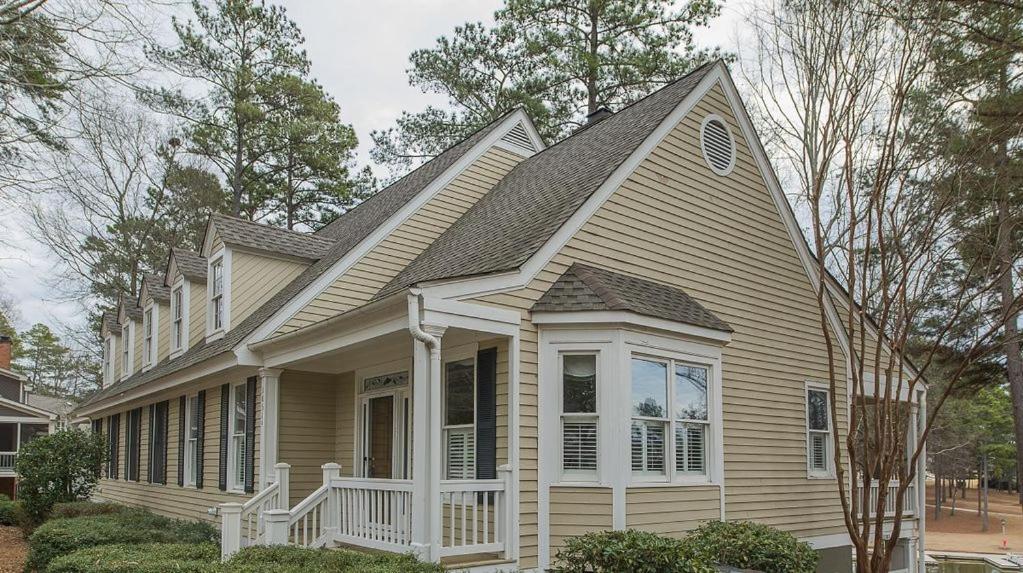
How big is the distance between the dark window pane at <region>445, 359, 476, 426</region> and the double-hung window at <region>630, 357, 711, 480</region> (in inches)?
77.1

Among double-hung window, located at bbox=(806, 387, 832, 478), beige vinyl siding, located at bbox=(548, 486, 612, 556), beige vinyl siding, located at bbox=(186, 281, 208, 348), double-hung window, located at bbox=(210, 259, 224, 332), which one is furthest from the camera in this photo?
beige vinyl siding, located at bbox=(186, 281, 208, 348)

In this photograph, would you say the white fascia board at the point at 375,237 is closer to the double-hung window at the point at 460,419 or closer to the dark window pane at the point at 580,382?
the double-hung window at the point at 460,419

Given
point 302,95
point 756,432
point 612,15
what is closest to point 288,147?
point 302,95

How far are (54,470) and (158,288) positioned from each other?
471 cm

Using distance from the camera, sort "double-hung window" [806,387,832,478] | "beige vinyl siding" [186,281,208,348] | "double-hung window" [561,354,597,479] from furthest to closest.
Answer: "beige vinyl siding" [186,281,208,348] < "double-hung window" [806,387,832,478] < "double-hung window" [561,354,597,479]

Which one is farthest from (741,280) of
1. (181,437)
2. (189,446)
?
(181,437)

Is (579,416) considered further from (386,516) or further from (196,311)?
(196,311)

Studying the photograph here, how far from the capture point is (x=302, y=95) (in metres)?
30.2

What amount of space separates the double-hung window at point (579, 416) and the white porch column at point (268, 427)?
16.9 feet

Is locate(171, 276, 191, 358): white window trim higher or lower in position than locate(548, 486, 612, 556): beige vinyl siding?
higher

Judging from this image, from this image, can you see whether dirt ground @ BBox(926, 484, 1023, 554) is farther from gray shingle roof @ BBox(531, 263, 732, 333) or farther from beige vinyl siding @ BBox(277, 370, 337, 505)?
beige vinyl siding @ BBox(277, 370, 337, 505)

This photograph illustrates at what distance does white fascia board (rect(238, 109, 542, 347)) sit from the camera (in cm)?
1232

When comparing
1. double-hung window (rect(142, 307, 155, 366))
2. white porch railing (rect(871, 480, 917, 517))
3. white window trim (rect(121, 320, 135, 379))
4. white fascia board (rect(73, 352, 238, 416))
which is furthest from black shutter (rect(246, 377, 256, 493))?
white window trim (rect(121, 320, 135, 379))

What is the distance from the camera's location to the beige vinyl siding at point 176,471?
46.0ft
